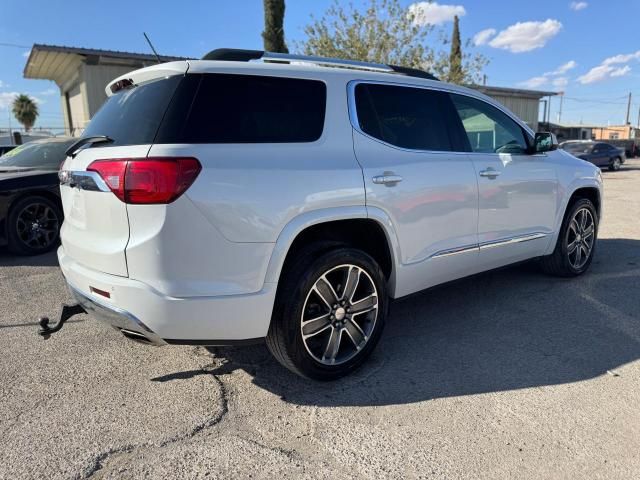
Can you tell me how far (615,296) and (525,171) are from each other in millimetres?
1563

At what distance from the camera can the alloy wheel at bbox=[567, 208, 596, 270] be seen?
202 inches

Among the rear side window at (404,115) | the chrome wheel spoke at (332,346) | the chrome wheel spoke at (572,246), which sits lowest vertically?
the chrome wheel spoke at (332,346)

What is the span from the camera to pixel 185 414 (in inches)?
109

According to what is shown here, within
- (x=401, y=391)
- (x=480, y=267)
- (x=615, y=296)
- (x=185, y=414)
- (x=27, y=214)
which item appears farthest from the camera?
(x=27, y=214)

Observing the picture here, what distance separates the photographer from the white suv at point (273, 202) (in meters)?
2.48

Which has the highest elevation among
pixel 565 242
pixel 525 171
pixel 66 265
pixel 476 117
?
pixel 476 117

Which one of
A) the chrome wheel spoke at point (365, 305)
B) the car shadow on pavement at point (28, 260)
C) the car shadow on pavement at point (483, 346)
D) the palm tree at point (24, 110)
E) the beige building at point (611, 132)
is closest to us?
the car shadow on pavement at point (483, 346)

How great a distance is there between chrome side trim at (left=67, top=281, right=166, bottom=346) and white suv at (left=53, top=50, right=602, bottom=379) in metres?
0.01

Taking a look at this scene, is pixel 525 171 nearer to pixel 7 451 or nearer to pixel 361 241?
pixel 361 241

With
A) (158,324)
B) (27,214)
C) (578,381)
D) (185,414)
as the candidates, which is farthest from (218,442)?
(27,214)

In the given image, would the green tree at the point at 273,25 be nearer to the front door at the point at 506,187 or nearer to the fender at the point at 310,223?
the front door at the point at 506,187

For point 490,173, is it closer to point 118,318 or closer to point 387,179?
point 387,179

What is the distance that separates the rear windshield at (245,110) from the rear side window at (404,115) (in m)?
0.38

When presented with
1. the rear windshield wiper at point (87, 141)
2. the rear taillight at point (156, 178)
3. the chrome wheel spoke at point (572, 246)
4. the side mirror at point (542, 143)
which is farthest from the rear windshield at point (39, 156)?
the chrome wheel spoke at point (572, 246)
